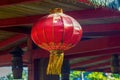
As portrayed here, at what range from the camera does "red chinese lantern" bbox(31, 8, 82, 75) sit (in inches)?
163

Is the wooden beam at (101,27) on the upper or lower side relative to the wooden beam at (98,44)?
upper

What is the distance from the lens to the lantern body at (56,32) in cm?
415

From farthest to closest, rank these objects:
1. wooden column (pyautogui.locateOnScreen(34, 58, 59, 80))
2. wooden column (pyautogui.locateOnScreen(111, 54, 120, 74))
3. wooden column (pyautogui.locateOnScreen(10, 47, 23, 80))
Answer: wooden column (pyautogui.locateOnScreen(111, 54, 120, 74)) → wooden column (pyautogui.locateOnScreen(10, 47, 23, 80)) → wooden column (pyautogui.locateOnScreen(34, 58, 59, 80))

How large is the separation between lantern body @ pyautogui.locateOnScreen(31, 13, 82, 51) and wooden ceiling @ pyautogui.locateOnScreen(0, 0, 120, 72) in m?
0.22

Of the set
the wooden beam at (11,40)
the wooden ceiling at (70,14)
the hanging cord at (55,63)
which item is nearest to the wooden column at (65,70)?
the wooden ceiling at (70,14)

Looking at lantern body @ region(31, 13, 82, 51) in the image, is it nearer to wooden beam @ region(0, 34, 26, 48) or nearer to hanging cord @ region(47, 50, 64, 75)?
hanging cord @ region(47, 50, 64, 75)

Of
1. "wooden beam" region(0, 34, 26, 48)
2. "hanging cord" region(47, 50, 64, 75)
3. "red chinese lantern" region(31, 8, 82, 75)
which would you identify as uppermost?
"wooden beam" region(0, 34, 26, 48)

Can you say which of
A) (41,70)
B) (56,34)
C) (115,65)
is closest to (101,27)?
(41,70)

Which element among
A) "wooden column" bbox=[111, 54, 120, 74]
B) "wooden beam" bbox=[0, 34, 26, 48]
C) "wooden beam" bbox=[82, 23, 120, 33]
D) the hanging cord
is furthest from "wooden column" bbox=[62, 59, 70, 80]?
the hanging cord

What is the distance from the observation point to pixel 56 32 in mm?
4137

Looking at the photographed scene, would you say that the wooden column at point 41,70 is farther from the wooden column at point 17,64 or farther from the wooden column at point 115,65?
the wooden column at point 115,65

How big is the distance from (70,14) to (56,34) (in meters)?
0.93

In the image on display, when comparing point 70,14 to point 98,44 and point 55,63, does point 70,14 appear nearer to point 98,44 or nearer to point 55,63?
point 55,63

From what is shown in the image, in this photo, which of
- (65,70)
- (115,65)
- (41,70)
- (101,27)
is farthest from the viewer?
(65,70)
